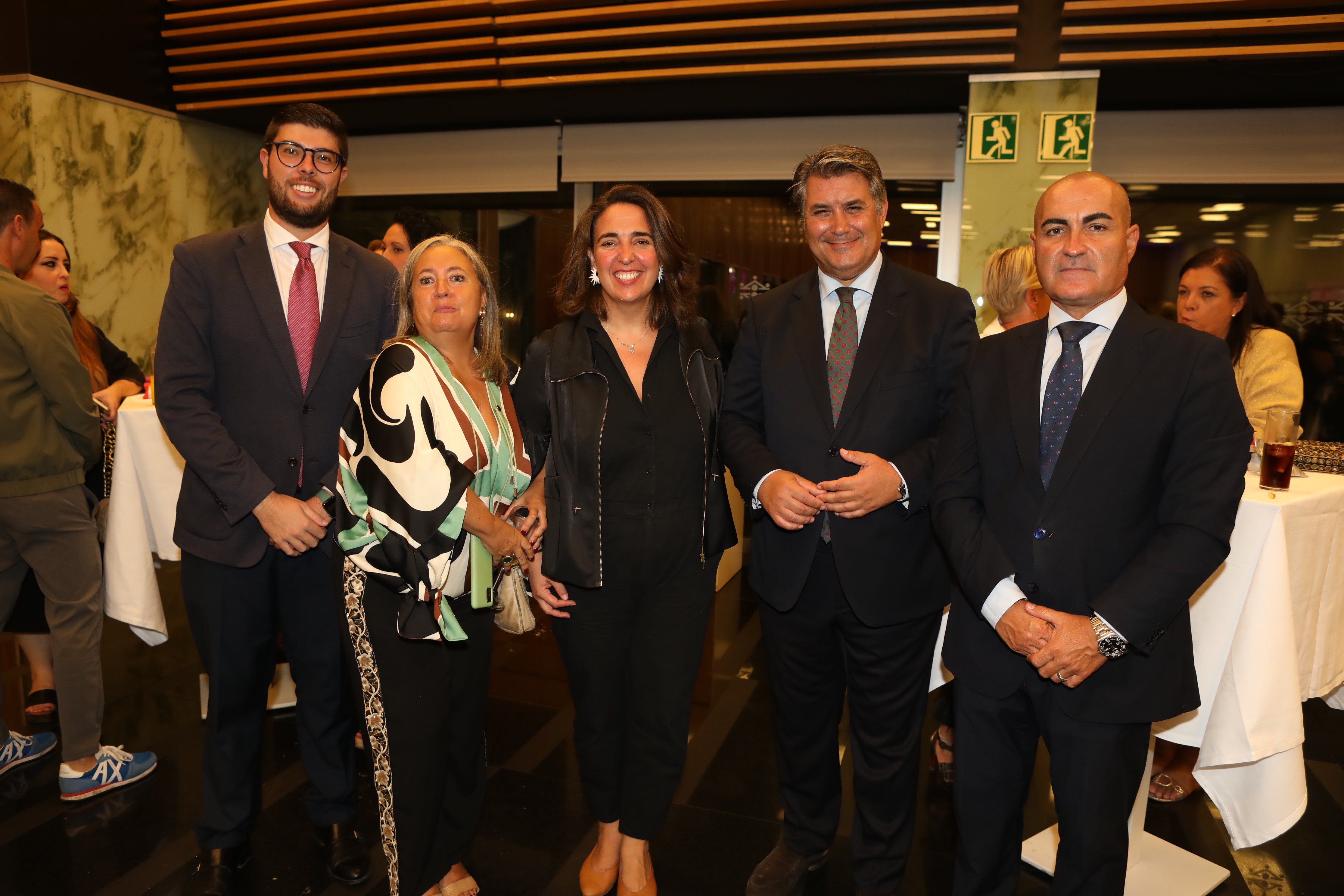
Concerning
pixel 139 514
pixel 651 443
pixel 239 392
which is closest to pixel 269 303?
pixel 239 392

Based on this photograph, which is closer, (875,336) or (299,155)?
(875,336)

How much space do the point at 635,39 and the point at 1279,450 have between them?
4.26 m

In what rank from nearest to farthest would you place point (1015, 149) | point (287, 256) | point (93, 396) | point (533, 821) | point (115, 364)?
point (287, 256) → point (533, 821) → point (93, 396) → point (115, 364) → point (1015, 149)

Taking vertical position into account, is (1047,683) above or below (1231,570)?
below

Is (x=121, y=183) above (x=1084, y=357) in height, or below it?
above

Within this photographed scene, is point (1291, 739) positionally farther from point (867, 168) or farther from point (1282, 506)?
point (867, 168)

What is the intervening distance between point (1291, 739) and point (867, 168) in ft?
6.06

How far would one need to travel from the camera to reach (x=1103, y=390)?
1.75 metres

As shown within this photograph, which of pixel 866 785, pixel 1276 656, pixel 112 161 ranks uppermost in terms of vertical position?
pixel 112 161

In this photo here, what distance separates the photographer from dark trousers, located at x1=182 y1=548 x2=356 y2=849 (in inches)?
91.7

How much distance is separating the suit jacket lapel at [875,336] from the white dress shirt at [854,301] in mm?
15

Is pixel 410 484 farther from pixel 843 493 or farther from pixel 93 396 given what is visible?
pixel 93 396

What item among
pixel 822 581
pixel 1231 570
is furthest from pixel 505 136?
pixel 1231 570

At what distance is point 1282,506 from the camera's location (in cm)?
205
